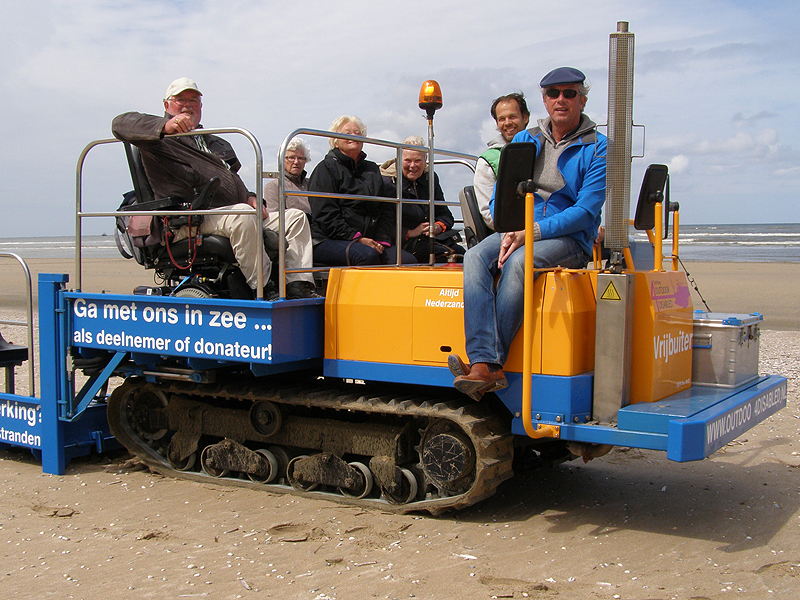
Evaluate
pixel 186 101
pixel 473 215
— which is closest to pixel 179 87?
pixel 186 101

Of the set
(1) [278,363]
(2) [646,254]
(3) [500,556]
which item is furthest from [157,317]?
(2) [646,254]

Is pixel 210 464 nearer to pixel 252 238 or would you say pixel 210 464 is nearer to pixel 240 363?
pixel 240 363

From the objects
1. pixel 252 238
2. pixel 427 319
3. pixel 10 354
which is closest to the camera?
pixel 427 319

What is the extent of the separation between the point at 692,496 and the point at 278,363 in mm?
2881

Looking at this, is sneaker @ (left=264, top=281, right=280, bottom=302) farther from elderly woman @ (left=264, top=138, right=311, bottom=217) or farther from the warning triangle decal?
the warning triangle decal

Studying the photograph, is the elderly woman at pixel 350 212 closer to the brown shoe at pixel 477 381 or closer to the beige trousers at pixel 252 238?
the beige trousers at pixel 252 238

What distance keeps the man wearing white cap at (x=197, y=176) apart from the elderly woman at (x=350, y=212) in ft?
1.75

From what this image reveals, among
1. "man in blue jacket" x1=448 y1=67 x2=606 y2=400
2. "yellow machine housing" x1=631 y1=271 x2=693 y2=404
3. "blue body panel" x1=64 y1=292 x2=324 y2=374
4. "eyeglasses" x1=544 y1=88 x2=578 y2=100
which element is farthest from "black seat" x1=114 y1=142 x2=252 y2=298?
"yellow machine housing" x1=631 y1=271 x2=693 y2=404

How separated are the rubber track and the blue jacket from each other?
3.76ft

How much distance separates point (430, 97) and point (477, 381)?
2536 mm

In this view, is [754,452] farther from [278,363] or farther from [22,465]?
[22,465]

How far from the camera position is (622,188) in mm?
4238

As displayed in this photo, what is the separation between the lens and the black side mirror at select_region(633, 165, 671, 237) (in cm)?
489

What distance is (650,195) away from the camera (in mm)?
4930
